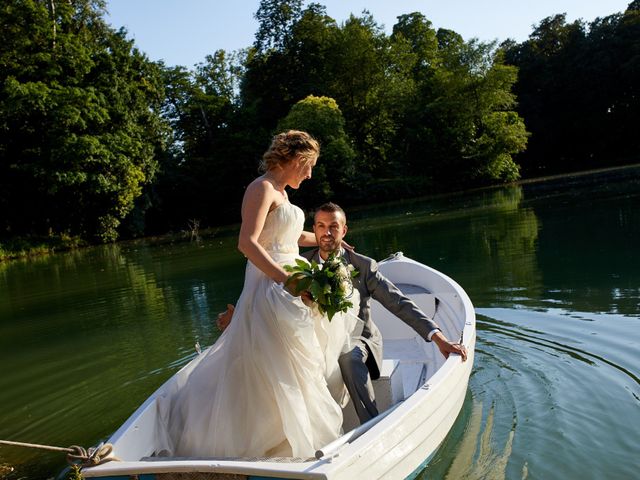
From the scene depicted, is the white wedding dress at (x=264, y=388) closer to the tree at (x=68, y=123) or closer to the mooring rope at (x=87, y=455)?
the mooring rope at (x=87, y=455)

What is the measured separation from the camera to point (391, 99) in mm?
41812

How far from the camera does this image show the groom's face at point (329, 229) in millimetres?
4020

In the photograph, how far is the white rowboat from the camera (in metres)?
2.63

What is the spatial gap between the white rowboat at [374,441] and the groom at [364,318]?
0.18m

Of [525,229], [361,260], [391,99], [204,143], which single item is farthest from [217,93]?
[361,260]

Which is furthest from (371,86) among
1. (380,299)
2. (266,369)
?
(266,369)

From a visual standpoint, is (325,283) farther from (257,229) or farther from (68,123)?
(68,123)

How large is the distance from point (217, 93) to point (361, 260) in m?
42.8

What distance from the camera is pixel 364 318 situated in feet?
14.0

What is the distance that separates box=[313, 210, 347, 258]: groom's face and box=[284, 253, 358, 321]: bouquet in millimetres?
532

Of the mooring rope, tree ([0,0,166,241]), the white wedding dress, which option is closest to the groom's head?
the white wedding dress

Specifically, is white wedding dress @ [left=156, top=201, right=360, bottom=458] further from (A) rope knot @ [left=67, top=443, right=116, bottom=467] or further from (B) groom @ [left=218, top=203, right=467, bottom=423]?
(A) rope knot @ [left=67, top=443, right=116, bottom=467]

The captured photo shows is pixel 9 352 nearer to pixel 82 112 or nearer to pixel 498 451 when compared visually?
pixel 498 451

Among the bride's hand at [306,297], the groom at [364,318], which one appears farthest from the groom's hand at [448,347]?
the bride's hand at [306,297]
